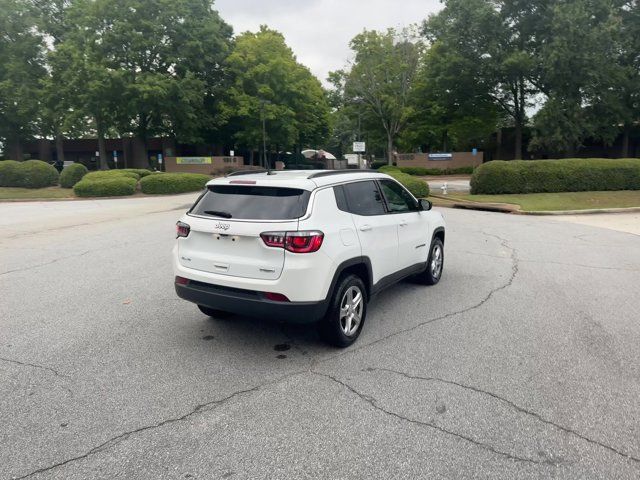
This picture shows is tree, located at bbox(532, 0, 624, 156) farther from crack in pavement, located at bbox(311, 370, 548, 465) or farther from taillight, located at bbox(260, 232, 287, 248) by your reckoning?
crack in pavement, located at bbox(311, 370, 548, 465)

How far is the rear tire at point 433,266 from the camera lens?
6.68 metres

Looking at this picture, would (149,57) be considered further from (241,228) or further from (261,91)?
(241,228)

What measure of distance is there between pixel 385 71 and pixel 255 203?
3587 centimetres

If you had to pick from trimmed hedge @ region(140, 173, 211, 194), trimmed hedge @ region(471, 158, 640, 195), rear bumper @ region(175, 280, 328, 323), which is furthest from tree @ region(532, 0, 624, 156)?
rear bumper @ region(175, 280, 328, 323)

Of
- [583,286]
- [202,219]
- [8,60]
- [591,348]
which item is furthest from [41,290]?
[8,60]

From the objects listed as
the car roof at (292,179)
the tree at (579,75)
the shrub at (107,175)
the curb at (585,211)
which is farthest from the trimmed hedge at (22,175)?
the tree at (579,75)

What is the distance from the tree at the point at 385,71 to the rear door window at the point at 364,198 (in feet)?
111

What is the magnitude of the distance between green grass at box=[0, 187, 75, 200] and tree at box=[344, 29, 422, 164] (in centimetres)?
2290

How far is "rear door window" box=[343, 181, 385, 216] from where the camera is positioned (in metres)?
4.87

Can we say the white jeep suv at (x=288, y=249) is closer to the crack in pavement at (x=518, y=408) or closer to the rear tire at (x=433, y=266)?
the crack in pavement at (x=518, y=408)

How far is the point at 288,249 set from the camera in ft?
13.3

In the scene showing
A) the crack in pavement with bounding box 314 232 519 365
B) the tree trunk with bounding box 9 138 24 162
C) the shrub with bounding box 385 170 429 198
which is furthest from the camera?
the tree trunk with bounding box 9 138 24 162

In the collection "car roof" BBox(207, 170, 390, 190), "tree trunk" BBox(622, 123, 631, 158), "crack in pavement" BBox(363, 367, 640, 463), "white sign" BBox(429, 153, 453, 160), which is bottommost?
"crack in pavement" BBox(363, 367, 640, 463)

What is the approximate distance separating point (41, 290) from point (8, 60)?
47530 millimetres
